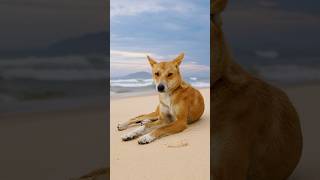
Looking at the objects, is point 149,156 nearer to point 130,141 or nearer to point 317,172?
point 130,141

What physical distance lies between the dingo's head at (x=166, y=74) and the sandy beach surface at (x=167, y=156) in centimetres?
17

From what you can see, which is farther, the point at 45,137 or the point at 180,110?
the point at 180,110

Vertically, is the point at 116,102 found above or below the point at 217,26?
below

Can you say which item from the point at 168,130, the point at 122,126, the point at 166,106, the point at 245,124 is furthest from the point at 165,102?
the point at 245,124

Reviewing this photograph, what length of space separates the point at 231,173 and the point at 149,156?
401 mm

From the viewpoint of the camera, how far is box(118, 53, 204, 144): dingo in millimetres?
2113

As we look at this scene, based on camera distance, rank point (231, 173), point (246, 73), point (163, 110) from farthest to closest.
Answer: point (163, 110) → point (246, 73) → point (231, 173)

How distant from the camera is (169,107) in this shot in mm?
2242

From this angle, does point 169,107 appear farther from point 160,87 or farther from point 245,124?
point 245,124

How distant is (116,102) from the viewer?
2445 millimetres

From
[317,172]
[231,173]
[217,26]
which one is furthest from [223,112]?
[317,172]

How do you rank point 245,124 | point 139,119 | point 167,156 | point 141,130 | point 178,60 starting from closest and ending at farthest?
point 245,124, point 167,156, point 178,60, point 141,130, point 139,119

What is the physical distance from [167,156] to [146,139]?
175 mm

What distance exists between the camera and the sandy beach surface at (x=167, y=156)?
6.24ft
